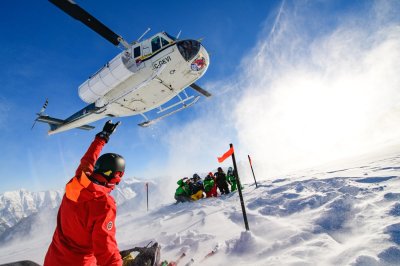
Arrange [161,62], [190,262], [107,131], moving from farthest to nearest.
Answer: [161,62]
[190,262]
[107,131]

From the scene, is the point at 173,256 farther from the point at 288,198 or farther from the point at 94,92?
the point at 94,92

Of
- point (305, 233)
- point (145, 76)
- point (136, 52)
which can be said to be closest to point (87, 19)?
point (136, 52)

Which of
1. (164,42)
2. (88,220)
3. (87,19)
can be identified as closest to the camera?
(88,220)

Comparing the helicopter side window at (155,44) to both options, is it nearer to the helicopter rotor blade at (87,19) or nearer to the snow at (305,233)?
the helicopter rotor blade at (87,19)

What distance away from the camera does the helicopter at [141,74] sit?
9.52 metres

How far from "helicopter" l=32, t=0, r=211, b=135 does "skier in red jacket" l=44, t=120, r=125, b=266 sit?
749 centimetres

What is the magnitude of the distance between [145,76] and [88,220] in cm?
880

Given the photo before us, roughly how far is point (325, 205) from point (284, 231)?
1.62 m

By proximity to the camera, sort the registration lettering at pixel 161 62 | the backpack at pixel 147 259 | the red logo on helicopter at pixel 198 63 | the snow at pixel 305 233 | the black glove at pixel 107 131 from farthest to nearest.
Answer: the red logo on helicopter at pixel 198 63, the registration lettering at pixel 161 62, the backpack at pixel 147 259, the snow at pixel 305 233, the black glove at pixel 107 131

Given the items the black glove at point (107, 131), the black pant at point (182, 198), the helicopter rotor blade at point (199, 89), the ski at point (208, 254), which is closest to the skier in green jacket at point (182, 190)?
the black pant at point (182, 198)

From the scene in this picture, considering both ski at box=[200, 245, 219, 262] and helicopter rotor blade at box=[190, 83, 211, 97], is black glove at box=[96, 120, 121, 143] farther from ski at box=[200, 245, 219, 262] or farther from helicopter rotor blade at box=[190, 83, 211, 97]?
helicopter rotor blade at box=[190, 83, 211, 97]

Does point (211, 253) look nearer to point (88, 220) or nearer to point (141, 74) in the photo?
point (88, 220)

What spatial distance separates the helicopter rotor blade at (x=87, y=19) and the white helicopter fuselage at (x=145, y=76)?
2.42ft

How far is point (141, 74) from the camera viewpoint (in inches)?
396
